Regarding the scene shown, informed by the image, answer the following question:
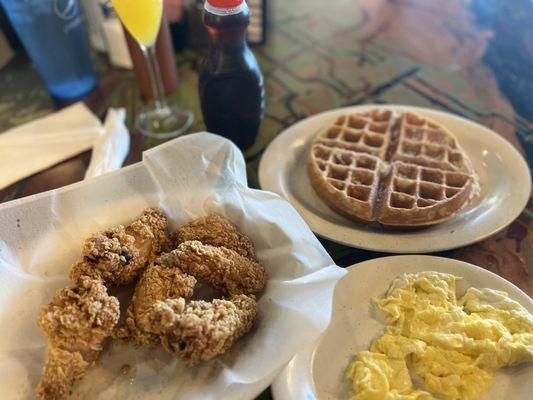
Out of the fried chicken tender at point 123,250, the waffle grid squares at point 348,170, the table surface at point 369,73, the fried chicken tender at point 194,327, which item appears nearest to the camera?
the fried chicken tender at point 194,327

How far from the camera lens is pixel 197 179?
115cm

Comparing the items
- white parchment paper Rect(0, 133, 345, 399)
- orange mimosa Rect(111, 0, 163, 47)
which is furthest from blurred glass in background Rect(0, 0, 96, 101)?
white parchment paper Rect(0, 133, 345, 399)

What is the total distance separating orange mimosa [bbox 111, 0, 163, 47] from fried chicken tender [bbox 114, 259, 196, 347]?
78 cm

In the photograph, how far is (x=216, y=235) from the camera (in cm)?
106

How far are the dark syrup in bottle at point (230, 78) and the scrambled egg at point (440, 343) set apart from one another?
703mm

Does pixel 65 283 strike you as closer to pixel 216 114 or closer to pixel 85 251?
pixel 85 251

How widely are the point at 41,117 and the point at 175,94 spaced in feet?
1.70

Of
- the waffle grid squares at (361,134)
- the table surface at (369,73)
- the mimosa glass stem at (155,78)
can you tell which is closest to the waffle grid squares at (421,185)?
the waffle grid squares at (361,134)

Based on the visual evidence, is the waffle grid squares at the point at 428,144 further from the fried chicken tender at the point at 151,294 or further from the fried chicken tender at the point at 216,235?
the fried chicken tender at the point at 151,294

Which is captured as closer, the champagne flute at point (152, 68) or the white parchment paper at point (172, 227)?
the white parchment paper at point (172, 227)

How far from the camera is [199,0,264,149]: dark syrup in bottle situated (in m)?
1.17

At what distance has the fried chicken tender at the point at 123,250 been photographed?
37.5 inches

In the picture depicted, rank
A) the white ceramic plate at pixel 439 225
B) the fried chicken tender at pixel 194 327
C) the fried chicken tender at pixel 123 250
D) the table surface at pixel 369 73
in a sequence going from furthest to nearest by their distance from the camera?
the table surface at pixel 369 73
the white ceramic plate at pixel 439 225
the fried chicken tender at pixel 123 250
the fried chicken tender at pixel 194 327

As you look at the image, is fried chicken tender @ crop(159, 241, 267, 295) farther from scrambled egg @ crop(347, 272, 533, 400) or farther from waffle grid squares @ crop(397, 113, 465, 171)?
waffle grid squares @ crop(397, 113, 465, 171)
